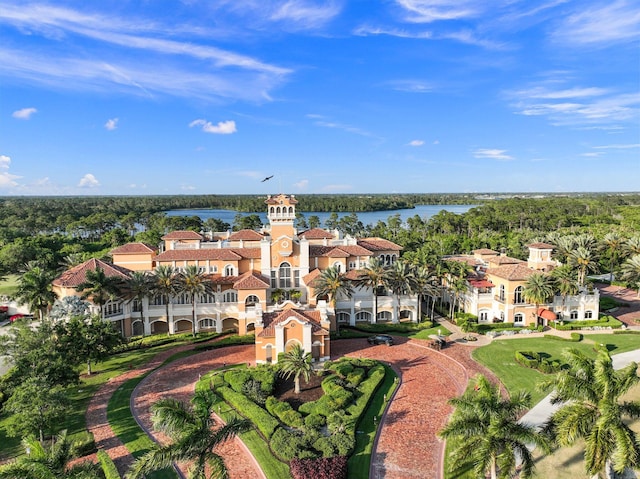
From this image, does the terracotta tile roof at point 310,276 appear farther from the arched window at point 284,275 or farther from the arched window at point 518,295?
the arched window at point 518,295

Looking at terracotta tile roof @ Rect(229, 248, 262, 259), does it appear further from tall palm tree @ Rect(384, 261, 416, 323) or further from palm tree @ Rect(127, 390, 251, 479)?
palm tree @ Rect(127, 390, 251, 479)

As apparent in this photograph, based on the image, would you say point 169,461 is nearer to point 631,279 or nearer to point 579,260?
point 579,260

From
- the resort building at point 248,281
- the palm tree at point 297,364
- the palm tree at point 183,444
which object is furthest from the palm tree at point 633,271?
the palm tree at point 183,444

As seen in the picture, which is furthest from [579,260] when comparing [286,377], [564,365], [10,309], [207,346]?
[10,309]

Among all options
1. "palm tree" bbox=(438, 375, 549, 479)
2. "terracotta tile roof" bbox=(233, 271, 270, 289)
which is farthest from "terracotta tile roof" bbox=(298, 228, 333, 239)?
"palm tree" bbox=(438, 375, 549, 479)

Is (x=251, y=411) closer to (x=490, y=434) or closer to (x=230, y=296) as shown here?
(x=490, y=434)
